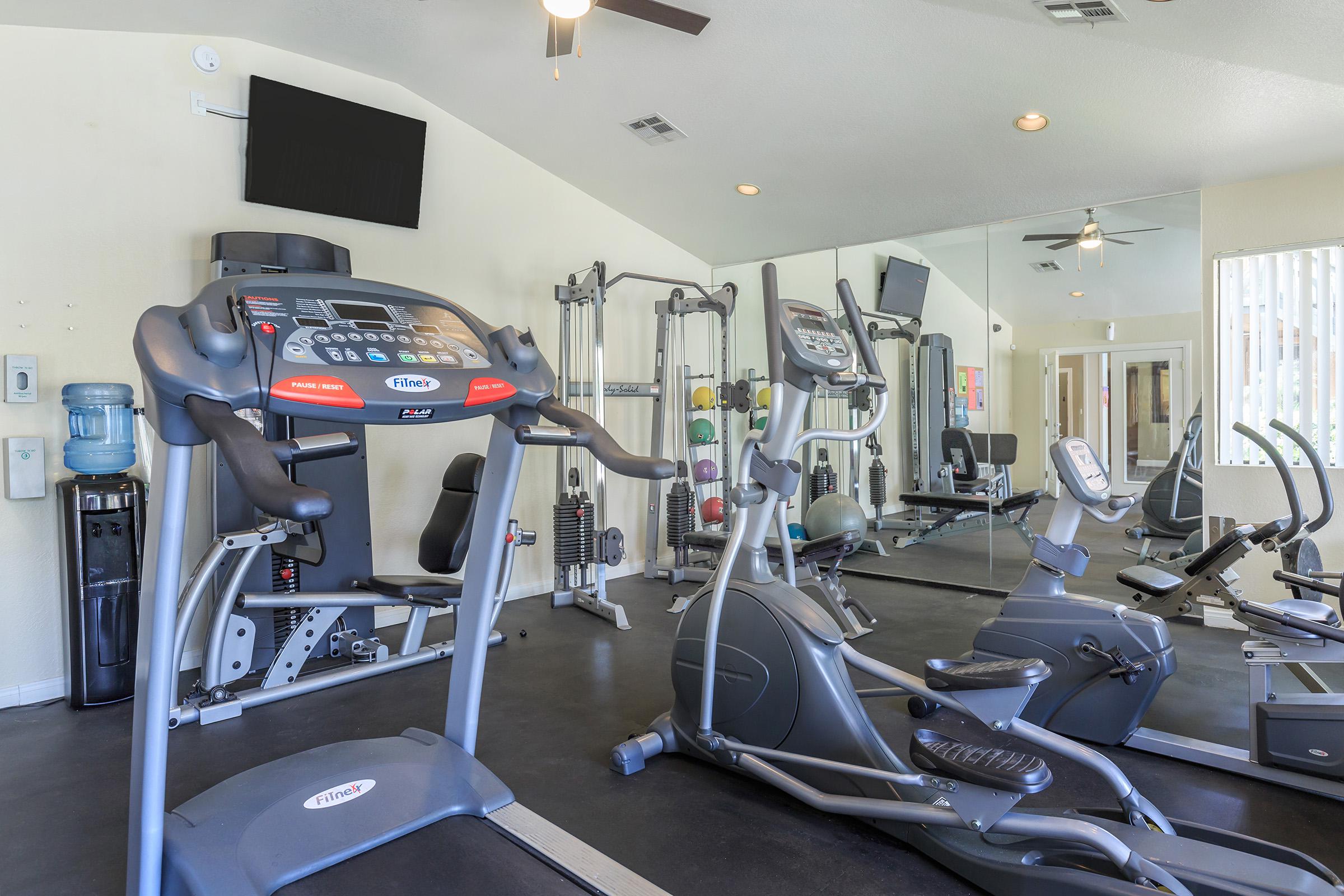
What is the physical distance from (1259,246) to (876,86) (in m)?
2.21

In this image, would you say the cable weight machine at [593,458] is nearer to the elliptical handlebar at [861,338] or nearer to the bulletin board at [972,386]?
the bulletin board at [972,386]

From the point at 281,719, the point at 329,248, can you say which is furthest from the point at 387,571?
the point at 329,248

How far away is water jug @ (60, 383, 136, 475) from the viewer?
3.12 metres

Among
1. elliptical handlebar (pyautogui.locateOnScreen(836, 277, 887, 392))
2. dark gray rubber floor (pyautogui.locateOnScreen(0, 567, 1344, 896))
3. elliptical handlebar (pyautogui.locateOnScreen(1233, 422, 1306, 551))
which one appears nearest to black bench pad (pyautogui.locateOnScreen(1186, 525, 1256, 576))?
elliptical handlebar (pyautogui.locateOnScreen(1233, 422, 1306, 551))

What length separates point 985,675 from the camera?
173cm

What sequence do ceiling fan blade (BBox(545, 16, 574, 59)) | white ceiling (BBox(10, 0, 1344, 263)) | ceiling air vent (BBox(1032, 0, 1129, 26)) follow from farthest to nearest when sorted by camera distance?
white ceiling (BBox(10, 0, 1344, 263)) < ceiling fan blade (BBox(545, 16, 574, 59)) < ceiling air vent (BBox(1032, 0, 1129, 26))

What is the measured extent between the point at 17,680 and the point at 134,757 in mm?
2510

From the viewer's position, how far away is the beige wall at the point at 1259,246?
12.2 ft

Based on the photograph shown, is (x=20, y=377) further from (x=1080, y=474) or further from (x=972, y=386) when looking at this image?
(x=972, y=386)

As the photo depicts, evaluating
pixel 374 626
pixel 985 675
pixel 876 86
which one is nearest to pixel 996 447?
pixel 876 86

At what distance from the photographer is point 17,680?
3.15 m

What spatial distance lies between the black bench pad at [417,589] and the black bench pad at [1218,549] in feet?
9.82

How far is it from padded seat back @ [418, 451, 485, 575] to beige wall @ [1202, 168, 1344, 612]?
389cm

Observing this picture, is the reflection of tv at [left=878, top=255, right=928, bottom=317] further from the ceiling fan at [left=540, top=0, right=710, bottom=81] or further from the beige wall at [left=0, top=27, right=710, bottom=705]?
the ceiling fan at [left=540, top=0, right=710, bottom=81]
